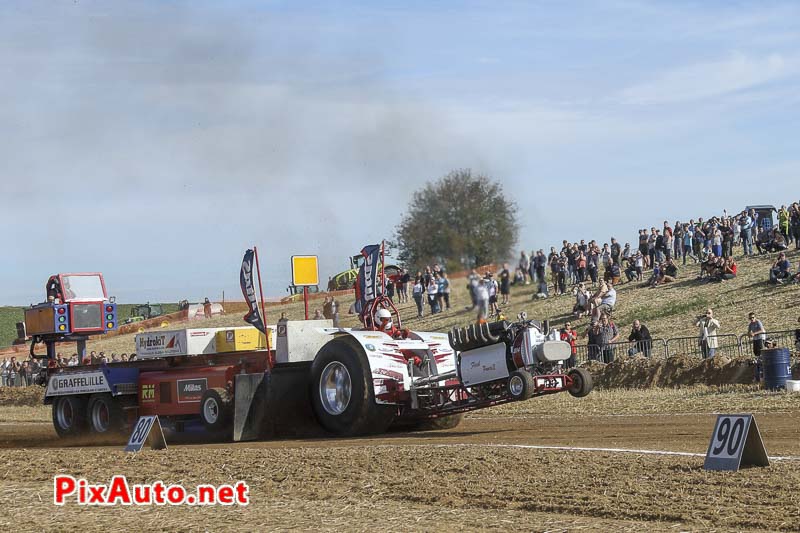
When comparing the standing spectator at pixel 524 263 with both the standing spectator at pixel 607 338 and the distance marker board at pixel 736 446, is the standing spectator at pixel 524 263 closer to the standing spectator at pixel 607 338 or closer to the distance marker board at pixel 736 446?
the distance marker board at pixel 736 446

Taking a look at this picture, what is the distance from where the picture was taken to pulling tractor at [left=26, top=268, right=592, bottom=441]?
1423cm

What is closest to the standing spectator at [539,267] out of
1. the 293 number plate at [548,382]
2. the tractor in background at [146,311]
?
the 293 number plate at [548,382]

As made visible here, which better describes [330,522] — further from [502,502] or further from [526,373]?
[526,373]

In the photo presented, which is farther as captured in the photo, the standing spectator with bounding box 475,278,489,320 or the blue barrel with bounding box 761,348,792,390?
the blue barrel with bounding box 761,348,792,390

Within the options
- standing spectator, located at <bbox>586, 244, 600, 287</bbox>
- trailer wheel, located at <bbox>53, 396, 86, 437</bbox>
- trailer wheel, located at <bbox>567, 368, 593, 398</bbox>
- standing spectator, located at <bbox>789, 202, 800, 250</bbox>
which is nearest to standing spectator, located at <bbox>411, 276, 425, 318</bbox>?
trailer wheel, located at <bbox>567, 368, 593, 398</bbox>

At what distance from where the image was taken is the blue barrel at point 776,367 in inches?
718

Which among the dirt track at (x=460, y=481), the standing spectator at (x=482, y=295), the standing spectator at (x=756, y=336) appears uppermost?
the standing spectator at (x=482, y=295)

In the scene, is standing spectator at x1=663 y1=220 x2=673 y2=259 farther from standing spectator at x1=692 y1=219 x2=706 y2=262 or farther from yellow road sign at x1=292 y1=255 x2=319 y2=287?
yellow road sign at x1=292 y1=255 x2=319 y2=287

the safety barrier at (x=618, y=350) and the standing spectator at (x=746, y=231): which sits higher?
the standing spectator at (x=746, y=231)

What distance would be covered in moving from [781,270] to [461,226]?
70.7 ft

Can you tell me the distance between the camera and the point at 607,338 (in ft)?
80.1

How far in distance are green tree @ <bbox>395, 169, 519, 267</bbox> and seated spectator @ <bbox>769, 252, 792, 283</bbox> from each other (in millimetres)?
20828

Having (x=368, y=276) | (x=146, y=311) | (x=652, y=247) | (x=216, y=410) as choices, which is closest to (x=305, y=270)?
(x=368, y=276)

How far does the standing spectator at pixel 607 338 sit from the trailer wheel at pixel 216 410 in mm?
9994
